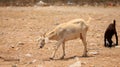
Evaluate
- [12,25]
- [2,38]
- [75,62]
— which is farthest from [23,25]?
[75,62]

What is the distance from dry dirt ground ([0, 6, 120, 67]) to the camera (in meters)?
10.9

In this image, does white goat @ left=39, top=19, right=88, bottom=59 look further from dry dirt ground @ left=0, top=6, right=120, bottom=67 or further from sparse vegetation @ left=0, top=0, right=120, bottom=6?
sparse vegetation @ left=0, top=0, right=120, bottom=6

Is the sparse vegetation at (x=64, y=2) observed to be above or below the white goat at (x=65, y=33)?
below

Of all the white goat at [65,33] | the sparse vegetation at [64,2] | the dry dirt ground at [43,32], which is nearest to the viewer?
the dry dirt ground at [43,32]

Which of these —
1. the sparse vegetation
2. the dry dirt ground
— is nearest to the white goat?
the dry dirt ground

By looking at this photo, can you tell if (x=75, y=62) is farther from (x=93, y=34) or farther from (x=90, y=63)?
(x=93, y=34)

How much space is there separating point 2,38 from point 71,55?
14.3 feet

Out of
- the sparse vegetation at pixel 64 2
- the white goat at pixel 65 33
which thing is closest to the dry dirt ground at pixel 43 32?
the white goat at pixel 65 33

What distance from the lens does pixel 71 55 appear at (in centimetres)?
1207

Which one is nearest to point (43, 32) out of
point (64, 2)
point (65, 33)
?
point (65, 33)

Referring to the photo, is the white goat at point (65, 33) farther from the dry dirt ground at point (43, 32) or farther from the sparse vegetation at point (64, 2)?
the sparse vegetation at point (64, 2)

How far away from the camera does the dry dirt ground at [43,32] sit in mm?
10906

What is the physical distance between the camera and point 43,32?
16953mm

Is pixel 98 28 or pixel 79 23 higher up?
pixel 79 23
